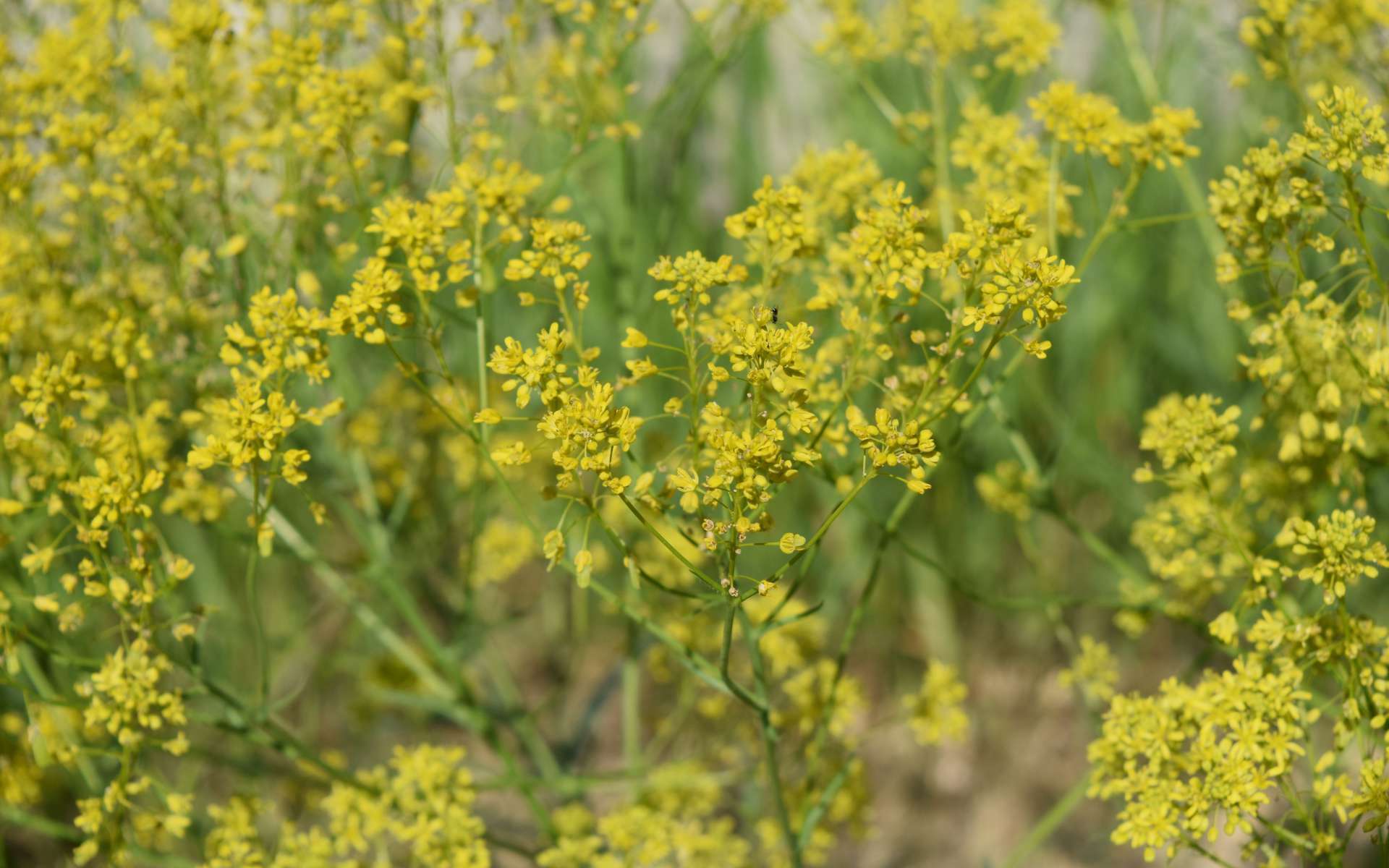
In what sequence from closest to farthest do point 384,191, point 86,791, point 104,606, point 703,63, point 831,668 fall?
point 384,191 < point 831,668 < point 86,791 < point 703,63 < point 104,606

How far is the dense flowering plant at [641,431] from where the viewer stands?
1689mm

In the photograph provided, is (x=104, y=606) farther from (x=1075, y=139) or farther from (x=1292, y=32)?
(x=1292, y=32)

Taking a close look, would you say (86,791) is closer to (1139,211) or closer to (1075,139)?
(1075,139)

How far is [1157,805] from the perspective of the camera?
66.1 inches

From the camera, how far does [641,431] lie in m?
3.26

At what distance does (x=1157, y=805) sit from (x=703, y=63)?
2203 mm

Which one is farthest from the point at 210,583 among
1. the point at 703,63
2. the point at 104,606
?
the point at 703,63

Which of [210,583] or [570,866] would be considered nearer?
[570,866]

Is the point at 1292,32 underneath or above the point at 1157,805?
above

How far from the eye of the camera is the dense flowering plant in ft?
5.54

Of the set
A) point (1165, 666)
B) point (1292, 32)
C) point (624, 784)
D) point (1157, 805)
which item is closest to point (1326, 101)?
point (1292, 32)

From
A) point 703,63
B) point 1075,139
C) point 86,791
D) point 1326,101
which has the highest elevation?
point 703,63

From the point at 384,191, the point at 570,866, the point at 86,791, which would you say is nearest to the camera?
the point at 570,866

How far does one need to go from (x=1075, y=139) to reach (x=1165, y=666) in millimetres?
2271
